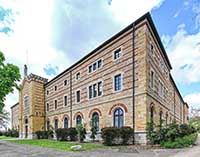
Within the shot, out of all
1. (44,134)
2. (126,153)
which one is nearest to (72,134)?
(44,134)

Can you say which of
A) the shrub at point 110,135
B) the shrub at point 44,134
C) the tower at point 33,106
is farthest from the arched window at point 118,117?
the tower at point 33,106

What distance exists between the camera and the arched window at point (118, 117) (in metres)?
22.1

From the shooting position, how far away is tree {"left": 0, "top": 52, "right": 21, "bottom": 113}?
81.1ft

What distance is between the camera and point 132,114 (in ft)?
68.6

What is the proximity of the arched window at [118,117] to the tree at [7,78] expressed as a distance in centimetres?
1105

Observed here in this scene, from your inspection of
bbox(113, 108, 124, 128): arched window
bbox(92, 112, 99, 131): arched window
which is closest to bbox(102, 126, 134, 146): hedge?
bbox(113, 108, 124, 128): arched window

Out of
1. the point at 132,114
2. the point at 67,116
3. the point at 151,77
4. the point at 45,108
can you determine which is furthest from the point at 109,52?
the point at 45,108

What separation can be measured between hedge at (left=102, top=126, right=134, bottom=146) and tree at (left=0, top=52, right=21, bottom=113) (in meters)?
11.3

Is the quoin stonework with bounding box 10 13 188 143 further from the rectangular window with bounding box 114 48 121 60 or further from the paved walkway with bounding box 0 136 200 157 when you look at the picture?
the paved walkway with bounding box 0 136 200 157

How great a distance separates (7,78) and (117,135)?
12802 millimetres

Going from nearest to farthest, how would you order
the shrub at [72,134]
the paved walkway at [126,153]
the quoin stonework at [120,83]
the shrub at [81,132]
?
the paved walkway at [126,153], the quoin stonework at [120,83], the shrub at [81,132], the shrub at [72,134]

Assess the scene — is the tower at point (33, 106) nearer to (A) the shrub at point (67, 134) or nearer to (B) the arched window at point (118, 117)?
(A) the shrub at point (67, 134)

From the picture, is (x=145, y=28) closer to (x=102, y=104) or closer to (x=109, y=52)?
(x=109, y=52)

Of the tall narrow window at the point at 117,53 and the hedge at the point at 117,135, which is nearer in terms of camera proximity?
the hedge at the point at 117,135
